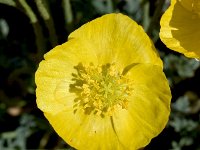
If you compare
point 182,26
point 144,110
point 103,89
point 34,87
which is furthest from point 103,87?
point 34,87

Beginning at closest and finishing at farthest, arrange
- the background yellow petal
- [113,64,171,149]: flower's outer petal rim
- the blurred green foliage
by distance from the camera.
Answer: [113,64,171,149]: flower's outer petal rim, the background yellow petal, the blurred green foliage

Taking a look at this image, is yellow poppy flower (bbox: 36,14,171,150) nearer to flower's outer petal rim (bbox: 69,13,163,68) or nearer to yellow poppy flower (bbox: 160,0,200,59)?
flower's outer petal rim (bbox: 69,13,163,68)

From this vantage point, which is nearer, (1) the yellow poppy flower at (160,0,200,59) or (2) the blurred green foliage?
(1) the yellow poppy flower at (160,0,200,59)

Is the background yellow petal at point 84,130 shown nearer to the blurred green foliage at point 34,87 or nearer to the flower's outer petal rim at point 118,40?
the flower's outer petal rim at point 118,40

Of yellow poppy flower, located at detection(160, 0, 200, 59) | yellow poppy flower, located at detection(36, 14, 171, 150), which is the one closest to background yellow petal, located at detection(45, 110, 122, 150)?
yellow poppy flower, located at detection(36, 14, 171, 150)

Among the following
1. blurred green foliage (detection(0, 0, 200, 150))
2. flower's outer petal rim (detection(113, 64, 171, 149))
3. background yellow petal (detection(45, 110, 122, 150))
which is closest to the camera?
flower's outer petal rim (detection(113, 64, 171, 149))

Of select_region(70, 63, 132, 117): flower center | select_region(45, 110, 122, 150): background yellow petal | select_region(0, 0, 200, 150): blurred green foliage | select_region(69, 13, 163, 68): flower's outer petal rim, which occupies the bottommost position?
select_region(0, 0, 200, 150): blurred green foliage

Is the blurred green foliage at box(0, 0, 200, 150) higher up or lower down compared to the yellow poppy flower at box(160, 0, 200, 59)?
lower down
